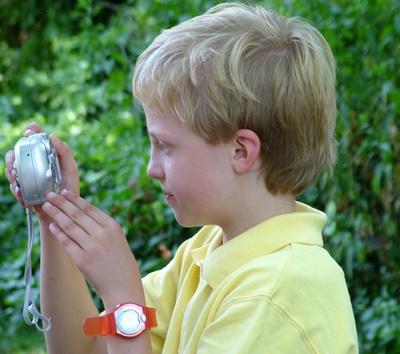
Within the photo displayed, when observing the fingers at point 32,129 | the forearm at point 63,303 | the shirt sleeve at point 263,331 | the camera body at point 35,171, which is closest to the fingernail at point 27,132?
the fingers at point 32,129

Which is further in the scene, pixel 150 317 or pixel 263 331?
pixel 150 317

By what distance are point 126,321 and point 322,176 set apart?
6.95 feet

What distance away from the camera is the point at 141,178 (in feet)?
15.0

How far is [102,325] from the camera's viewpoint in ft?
6.49

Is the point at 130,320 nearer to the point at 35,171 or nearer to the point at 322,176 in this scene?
the point at 35,171

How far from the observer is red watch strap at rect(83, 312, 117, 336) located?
196 cm

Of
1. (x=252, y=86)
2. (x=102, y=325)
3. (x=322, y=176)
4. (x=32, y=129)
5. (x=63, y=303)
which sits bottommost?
(x=322, y=176)

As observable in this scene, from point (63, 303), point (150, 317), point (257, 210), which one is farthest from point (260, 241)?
point (63, 303)

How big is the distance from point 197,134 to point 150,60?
0.21 m

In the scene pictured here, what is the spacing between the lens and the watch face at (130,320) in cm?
195

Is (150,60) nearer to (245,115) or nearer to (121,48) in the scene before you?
(245,115)

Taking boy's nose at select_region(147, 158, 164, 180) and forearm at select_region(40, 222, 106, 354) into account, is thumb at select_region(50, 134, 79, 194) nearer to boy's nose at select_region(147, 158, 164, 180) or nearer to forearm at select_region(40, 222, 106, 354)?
forearm at select_region(40, 222, 106, 354)

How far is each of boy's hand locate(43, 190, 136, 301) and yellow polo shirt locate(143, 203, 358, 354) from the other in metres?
0.18

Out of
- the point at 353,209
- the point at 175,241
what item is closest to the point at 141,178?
the point at 175,241
